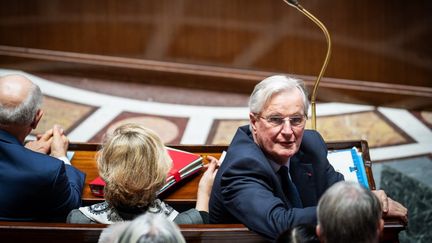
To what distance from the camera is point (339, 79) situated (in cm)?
553

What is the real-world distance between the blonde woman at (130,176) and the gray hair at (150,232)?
661mm

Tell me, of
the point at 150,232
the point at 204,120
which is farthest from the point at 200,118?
the point at 150,232

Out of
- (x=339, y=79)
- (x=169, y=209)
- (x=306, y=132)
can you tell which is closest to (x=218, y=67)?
(x=339, y=79)

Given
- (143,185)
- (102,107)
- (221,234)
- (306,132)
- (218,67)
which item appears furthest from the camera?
(218,67)

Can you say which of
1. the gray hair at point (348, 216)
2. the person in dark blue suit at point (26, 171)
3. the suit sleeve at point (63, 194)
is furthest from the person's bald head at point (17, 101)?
the gray hair at point (348, 216)

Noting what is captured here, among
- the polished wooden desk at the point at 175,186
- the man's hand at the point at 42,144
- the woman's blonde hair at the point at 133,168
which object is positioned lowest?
the polished wooden desk at the point at 175,186

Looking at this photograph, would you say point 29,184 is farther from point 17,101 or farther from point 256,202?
point 256,202

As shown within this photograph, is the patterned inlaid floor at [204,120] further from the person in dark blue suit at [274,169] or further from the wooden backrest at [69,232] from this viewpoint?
the wooden backrest at [69,232]

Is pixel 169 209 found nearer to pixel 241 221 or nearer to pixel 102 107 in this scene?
pixel 241 221

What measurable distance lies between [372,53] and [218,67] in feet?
3.94

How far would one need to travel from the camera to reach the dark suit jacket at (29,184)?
2656 millimetres

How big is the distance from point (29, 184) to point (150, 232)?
3.42 feet

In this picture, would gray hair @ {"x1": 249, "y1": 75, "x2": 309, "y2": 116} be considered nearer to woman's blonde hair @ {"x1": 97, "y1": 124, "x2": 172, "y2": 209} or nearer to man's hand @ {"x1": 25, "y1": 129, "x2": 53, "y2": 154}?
woman's blonde hair @ {"x1": 97, "y1": 124, "x2": 172, "y2": 209}

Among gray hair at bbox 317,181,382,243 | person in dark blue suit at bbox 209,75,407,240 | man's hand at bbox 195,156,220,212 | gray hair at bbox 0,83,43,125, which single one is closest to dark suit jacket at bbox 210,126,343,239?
person in dark blue suit at bbox 209,75,407,240
